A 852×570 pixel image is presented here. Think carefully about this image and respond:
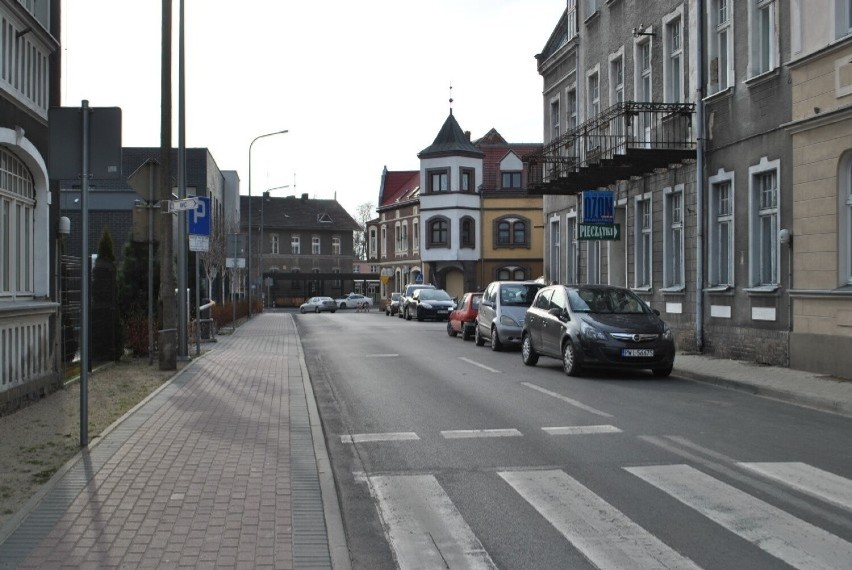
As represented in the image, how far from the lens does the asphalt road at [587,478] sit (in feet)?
17.9

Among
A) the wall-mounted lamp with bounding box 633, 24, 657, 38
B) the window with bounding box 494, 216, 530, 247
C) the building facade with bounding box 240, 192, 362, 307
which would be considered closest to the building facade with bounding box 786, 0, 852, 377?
the wall-mounted lamp with bounding box 633, 24, 657, 38

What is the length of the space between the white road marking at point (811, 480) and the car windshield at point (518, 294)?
51.1ft

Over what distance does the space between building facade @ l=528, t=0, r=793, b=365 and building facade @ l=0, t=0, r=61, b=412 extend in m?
12.2

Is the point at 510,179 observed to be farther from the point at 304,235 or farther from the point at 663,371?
the point at 663,371

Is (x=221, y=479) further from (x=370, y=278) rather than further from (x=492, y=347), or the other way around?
(x=370, y=278)

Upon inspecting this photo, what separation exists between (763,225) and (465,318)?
11.8 m

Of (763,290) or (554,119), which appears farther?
(554,119)

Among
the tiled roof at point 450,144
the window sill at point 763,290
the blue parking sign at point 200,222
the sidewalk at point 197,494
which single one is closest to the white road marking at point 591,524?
the sidewalk at point 197,494

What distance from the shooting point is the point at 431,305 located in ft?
148

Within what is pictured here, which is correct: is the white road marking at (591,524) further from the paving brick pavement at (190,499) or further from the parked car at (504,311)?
the parked car at (504,311)

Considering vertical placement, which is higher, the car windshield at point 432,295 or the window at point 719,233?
the window at point 719,233

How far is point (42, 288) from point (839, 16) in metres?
13.0

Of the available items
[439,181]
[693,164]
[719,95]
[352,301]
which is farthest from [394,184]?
[719,95]

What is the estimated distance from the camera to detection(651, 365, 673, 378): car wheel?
15.9 meters
